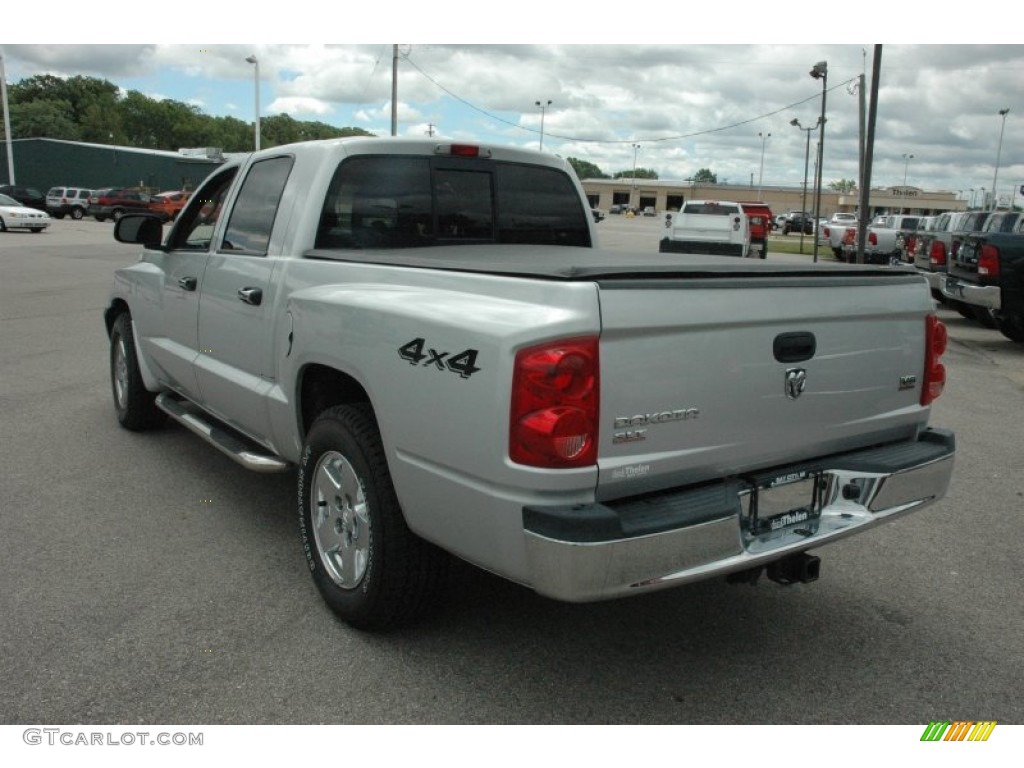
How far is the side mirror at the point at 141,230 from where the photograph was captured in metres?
5.50

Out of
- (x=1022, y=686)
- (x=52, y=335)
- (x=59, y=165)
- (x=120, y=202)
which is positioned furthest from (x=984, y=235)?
(x=59, y=165)

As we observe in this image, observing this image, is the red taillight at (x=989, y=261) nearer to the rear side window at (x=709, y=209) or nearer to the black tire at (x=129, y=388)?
the black tire at (x=129, y=388)

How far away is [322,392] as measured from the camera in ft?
12.7

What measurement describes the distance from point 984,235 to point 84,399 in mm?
10837

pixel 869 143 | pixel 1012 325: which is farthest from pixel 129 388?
pixel 869 143

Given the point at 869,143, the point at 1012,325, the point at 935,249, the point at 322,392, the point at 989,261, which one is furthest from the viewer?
the point at 869,143

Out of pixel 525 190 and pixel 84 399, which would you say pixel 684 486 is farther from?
pixel 84 399

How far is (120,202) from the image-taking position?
4366 cm

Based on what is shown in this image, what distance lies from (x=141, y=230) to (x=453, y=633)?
343 cm

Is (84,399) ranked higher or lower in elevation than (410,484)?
lower

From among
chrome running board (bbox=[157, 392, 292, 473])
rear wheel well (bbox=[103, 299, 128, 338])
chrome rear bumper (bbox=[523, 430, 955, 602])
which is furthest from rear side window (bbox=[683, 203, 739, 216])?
chrome rear bumper (bbox=[523, 430, 955, 602])

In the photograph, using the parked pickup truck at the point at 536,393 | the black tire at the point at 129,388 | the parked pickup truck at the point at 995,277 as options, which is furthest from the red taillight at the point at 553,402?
the parked pickup truck at the point at 995,277

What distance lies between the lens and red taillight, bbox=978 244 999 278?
36.7ft
